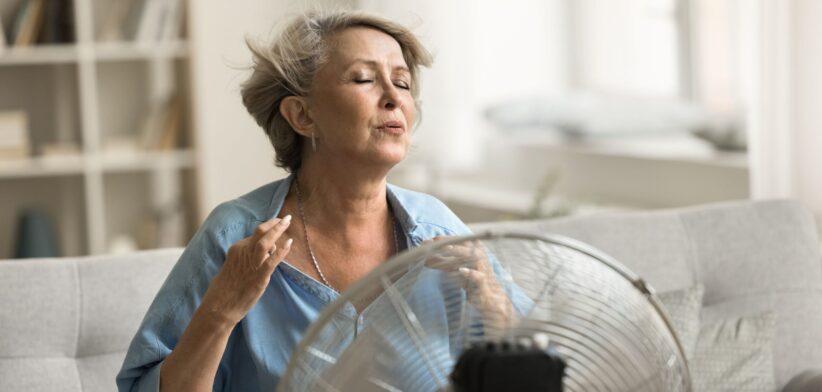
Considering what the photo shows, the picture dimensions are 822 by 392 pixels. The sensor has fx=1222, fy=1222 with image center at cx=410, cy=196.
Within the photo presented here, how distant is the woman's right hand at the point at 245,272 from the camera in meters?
1.35

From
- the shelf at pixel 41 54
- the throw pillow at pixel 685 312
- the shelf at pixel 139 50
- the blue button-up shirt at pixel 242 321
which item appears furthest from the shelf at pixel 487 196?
the blue button-up shirt at pixel 242 321

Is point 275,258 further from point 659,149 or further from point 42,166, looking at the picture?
point 42,166

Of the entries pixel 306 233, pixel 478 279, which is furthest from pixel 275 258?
pixel 306 233

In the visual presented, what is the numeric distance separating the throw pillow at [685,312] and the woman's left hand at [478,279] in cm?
96

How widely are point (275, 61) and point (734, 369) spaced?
0.97 metres

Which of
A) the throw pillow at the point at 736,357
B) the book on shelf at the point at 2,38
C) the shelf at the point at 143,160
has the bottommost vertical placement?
the throw pillow at the point at 736,357

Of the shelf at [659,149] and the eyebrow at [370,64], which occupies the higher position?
the eyebrow at [370,64]

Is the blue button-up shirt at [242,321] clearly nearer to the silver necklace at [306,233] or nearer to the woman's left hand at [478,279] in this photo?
the silver necklace at [306,233]

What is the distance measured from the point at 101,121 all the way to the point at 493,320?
390 centimetres

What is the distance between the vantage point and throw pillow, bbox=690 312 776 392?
209 centimetres

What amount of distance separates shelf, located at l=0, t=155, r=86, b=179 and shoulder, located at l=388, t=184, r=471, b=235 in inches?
116

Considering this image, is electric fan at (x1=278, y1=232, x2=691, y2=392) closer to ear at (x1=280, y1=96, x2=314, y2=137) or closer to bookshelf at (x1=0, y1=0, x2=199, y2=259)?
ear at (x1=280, y1=96, x2=314, y2=137)

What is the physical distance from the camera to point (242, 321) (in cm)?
163

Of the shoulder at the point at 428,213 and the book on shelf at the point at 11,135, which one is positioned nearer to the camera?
the shoulder at the point at 428,213
